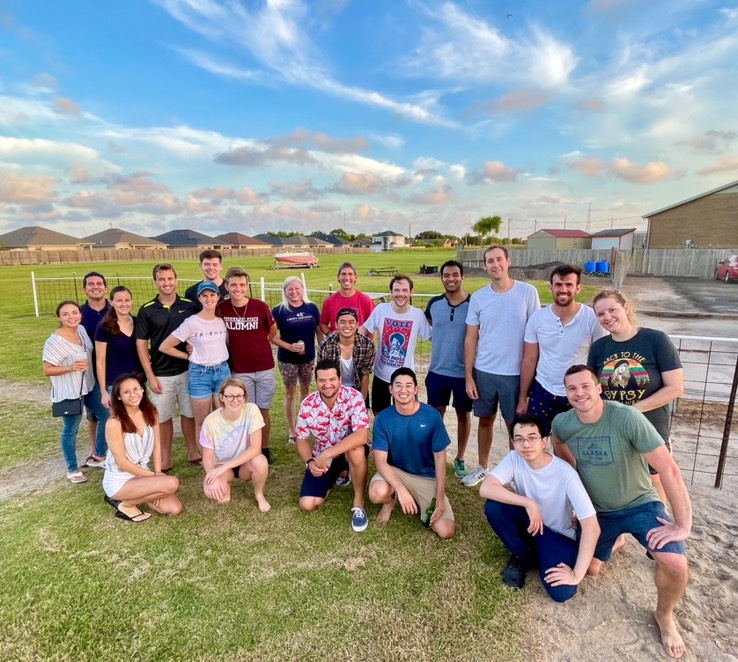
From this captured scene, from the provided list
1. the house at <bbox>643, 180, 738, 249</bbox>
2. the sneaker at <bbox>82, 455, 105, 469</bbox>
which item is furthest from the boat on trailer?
the sneaker at <bbox>82, 455, 105, 469</bbox>

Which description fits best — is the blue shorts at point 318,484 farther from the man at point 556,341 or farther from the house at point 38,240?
the house at point 38,240

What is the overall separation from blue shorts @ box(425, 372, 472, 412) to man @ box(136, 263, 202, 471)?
2.31m

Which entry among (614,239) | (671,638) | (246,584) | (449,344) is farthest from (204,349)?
(614,239)

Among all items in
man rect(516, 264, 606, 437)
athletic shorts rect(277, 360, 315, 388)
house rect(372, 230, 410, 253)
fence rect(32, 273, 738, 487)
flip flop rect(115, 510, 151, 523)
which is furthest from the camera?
house rect(372, 230, 410, 253)

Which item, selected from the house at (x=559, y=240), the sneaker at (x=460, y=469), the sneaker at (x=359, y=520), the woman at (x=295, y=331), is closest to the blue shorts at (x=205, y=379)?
the woman at (x=295, y=331)

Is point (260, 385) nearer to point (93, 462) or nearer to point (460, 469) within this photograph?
point (93, 462)

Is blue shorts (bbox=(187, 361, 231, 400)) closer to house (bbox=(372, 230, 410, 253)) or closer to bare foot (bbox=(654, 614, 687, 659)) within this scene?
bare foot (bbox=(654, 614, 687, 659))

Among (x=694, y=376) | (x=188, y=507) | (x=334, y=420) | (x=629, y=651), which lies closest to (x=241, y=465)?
(x=188, y=507)

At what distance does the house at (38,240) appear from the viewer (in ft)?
227

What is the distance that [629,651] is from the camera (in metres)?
2.30

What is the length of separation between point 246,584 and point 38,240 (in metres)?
88.5

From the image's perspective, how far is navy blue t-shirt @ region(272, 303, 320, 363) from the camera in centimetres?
450

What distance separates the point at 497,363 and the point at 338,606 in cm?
214

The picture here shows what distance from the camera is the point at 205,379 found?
3961 mm
